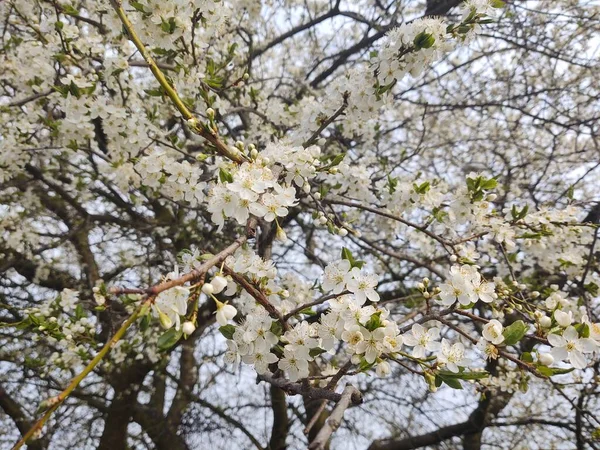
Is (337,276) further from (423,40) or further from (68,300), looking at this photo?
(68,300)

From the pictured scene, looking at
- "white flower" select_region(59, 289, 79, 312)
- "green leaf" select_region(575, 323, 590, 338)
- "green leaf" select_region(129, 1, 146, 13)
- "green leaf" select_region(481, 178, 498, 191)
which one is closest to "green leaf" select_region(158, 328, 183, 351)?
"green leaf" select_region(575, 323, 590, 338)

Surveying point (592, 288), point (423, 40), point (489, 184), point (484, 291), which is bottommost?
point (484, 291)

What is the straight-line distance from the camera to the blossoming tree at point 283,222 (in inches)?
48.3

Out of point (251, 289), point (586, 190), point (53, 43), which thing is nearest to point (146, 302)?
point (251, 289)

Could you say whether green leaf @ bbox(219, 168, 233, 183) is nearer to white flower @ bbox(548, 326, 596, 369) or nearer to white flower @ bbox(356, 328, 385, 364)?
white flower @ bbox(356, 328, 385, 364)

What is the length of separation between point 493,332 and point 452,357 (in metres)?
0.13

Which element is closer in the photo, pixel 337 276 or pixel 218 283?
pixel 218 283

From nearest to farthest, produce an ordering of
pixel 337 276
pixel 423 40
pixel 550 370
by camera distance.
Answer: pixel 550 370
pixel 337 276
pixel 423 40

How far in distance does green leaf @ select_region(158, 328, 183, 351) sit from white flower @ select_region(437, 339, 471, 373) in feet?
2.29

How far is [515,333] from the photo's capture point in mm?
1151

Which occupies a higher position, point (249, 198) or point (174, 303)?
point (249, 198)

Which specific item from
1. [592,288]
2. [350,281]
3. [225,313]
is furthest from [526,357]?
[592,288]

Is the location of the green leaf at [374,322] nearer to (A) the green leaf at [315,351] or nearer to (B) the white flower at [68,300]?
(A) the green leaf at [315,351]

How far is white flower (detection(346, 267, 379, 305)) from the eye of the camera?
1.19 m
